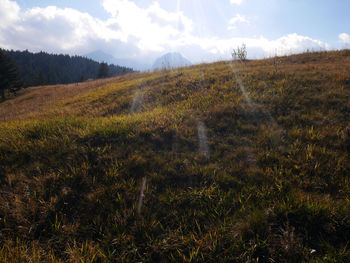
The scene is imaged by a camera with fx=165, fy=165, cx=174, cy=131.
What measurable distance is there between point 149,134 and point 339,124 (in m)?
4.75

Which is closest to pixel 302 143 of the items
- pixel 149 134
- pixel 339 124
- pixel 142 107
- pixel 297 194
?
pixel 339 124

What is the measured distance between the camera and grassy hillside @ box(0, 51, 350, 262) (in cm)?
202

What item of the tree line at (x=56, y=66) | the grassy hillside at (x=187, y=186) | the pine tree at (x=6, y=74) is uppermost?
the tree line at (x=56, y=66)

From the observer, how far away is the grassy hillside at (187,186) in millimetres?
2021

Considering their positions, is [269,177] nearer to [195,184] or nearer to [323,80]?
[195,184]

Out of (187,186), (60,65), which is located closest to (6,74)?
(187,186)

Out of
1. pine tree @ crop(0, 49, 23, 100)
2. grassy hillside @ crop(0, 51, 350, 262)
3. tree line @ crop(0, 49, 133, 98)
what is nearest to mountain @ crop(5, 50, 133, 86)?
tree line @ crop(0, 49, 133, 98)

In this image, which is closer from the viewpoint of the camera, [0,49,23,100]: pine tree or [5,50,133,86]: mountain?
[0,49,23,100]: pine tree

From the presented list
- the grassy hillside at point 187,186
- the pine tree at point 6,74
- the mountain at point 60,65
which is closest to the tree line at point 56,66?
the mountain at point 60,65

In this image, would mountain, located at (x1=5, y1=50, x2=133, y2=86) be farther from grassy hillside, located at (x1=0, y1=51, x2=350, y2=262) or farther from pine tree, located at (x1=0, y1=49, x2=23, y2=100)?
Result: grassy hillside, located at (x1=0, y1=51, x2=350, y2=262)

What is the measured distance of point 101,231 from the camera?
7.52ft

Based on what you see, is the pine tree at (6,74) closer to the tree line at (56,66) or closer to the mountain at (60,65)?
the tree line at (56,66)

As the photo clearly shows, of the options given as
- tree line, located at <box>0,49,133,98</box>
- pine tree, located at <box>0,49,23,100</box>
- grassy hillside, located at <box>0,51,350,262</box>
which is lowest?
grassy hillside, located at <box>0,51,350,262</box>

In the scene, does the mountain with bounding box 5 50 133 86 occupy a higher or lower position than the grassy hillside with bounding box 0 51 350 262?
higher
